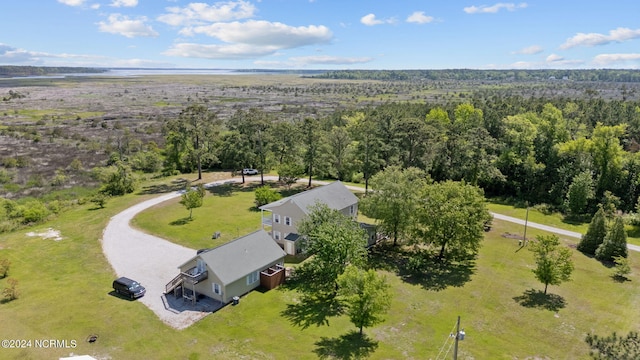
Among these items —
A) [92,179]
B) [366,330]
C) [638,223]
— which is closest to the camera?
[366,330]

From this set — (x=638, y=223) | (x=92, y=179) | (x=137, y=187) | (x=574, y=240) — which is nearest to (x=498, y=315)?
(x=574, y=240)

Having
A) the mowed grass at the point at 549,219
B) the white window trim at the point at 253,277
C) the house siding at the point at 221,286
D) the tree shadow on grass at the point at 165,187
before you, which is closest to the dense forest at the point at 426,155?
the mowed grass at the point at 549,219

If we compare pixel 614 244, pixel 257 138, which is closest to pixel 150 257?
pixel 257 138

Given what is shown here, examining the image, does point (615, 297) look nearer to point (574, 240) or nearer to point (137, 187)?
point (574, 240)

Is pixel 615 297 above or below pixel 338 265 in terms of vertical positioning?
below

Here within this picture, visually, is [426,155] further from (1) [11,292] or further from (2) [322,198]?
(1) [11,292]

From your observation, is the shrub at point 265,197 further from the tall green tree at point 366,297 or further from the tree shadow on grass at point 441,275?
the tall green tree at point 366,297

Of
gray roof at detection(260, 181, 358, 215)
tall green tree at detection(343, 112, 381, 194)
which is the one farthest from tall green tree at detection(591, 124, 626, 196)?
gray roof at detection(260, 181, 358, 215)
